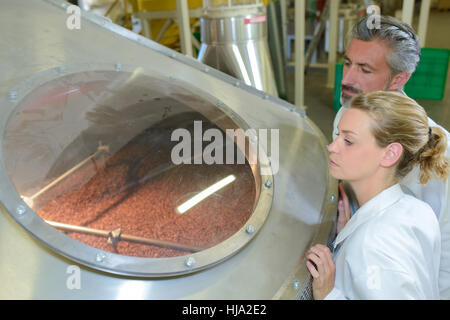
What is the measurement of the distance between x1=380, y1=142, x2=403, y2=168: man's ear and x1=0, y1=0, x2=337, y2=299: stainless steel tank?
163mm

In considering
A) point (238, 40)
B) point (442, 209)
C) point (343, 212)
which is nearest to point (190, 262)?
point (343, 212)

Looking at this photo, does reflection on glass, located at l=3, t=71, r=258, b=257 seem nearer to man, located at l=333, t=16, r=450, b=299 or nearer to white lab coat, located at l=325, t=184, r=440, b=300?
white lab coat, located at l=325, t=184, r=440, b=300

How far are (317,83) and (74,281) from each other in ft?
13.8

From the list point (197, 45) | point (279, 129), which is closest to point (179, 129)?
point (279, 129)

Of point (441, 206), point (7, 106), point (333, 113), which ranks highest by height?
point (7, 106)

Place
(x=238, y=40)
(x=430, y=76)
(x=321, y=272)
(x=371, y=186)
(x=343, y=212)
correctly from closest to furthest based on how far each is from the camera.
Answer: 1. (x=321, y=272)
2. (x=371, y=186)
3. (x=343, y=212)
4. (x=238, y=40)
5. (x=430, y=76)

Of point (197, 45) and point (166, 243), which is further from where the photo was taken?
point (197, 45)

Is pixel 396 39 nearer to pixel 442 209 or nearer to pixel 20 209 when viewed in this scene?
pixel 442 209

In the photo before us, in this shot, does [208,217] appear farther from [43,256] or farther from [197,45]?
[197,45]

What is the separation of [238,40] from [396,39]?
121 cm

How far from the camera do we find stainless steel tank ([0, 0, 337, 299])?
65 cm

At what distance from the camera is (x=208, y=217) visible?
85 centimetres

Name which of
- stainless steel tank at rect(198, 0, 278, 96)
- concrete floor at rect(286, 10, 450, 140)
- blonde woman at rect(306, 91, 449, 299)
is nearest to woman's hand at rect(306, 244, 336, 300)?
blonde woman at rect(306, 91, 449, 299)

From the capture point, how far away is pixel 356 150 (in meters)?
0.85
